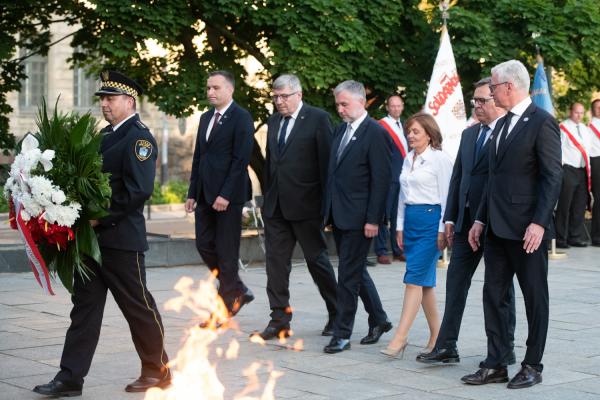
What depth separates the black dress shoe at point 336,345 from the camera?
8.80 metres

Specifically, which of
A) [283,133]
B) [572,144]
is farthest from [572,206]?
[283,133]

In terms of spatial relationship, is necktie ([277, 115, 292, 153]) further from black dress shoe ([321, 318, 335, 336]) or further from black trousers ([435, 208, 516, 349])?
black trousers ([435, 208, 516, 349])

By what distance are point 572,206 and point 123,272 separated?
11.7 m

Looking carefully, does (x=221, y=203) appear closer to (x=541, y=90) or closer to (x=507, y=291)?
(x=507, y=291)

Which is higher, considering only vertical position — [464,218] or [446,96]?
[446,96]

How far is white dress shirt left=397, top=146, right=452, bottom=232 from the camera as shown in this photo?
8.69 meters

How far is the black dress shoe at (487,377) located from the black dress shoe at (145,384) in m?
1.96

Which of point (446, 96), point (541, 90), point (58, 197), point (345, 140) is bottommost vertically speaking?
point (58, 197)

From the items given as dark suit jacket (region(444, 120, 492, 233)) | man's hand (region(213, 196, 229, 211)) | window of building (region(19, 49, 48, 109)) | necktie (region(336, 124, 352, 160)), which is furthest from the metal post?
dark suit jacket (region(444, 120, 492, 233))

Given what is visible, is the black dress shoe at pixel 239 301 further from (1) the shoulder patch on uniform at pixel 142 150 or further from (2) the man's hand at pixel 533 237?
(2) the man's hand at pixel 533 237

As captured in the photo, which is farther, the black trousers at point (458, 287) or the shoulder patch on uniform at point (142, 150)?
the black trousers at point (458, 287)

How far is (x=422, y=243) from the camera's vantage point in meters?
8.70

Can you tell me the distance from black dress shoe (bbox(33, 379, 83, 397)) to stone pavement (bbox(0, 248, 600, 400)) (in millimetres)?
98

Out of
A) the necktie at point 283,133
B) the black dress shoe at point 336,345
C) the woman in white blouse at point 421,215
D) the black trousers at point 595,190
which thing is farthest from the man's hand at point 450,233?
the black trousers at point 595,190
